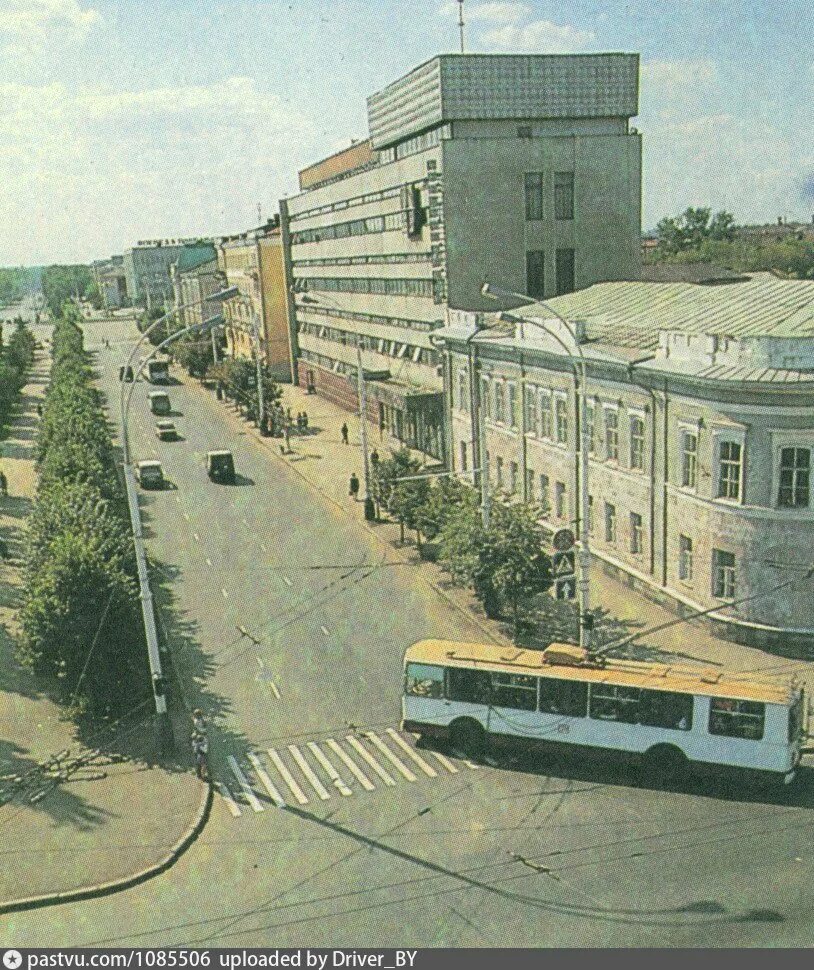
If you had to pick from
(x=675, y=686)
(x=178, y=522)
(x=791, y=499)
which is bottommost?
(x=178, y=522)

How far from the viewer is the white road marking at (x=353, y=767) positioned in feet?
79.9

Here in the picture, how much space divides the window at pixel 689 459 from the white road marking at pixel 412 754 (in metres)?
13.4

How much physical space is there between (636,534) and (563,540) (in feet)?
29.0

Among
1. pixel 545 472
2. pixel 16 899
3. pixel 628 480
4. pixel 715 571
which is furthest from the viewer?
pixel 545 472

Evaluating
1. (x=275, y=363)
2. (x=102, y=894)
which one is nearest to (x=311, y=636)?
(x=102, y=894)

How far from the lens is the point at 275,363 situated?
108 m

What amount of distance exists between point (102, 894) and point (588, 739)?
11.5 metres

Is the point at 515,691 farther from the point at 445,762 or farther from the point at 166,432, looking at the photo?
the point at 166,432

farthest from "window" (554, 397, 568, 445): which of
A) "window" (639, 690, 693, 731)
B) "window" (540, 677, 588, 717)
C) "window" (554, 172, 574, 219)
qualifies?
"window" (554, 172, 574, 219)

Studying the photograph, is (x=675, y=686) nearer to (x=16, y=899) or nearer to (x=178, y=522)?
(x=16, y=899)

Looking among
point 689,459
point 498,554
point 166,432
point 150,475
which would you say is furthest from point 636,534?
point 166,432

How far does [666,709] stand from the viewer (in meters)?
23.6

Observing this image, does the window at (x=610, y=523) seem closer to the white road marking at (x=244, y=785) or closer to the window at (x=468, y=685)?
the window at (x=468, y=685)

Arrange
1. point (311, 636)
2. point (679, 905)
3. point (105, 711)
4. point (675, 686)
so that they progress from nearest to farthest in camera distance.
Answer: point (679, 905) → point (675, 686) → point (105, 711) → point (311, 636)
